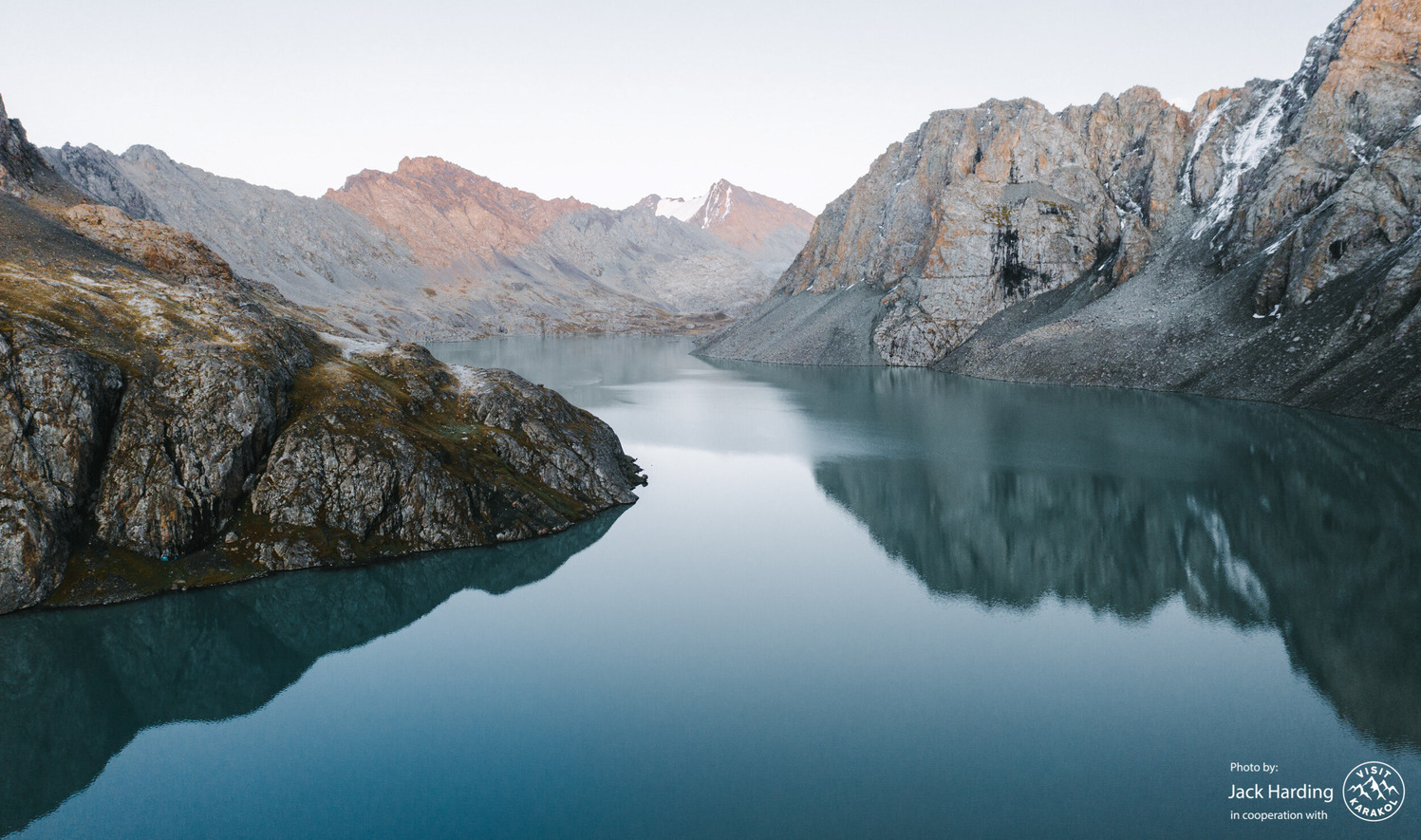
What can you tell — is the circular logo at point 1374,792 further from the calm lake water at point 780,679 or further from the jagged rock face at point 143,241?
the jagged rock face at point 143,241

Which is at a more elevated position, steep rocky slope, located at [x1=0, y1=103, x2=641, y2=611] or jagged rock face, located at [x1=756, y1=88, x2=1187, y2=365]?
jagged rock face, located at [x1=756, y1=88, x2=1187, y2=365]

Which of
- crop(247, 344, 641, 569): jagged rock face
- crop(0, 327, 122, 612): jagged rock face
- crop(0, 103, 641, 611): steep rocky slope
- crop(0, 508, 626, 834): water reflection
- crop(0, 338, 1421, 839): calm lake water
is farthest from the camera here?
crop(247, 344, 641, 569): jagged rock face

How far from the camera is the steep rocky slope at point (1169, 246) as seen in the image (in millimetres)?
86812

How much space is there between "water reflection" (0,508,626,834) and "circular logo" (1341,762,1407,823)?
32047 mm

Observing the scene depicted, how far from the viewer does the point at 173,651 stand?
30438 mm

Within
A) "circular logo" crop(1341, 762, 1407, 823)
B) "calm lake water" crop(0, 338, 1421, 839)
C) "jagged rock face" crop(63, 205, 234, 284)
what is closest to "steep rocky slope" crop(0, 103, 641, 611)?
"calm lake water" crop(0, 338, 1421, 839)

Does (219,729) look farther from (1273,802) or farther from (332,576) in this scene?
(1273,802)

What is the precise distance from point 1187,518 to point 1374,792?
29.2 meters

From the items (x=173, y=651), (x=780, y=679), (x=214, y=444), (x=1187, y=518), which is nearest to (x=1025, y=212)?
(x=1187, y=518)

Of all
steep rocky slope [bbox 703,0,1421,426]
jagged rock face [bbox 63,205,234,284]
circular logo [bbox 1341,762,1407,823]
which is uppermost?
steep rocky slope [bbox 703,0,1421,426]

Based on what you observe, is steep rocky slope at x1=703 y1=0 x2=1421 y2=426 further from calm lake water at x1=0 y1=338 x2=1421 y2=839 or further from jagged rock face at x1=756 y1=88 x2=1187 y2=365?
calm lake water at x1=0 y1=338 x2=1421 y2=839

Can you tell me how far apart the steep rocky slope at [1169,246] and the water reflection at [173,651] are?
8150 cm

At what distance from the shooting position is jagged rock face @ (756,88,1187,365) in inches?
5635

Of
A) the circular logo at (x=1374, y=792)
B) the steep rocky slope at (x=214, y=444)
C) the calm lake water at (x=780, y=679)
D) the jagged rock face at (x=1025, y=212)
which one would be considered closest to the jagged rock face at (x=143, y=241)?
the steep rocky slope at (x=214, y=444)
